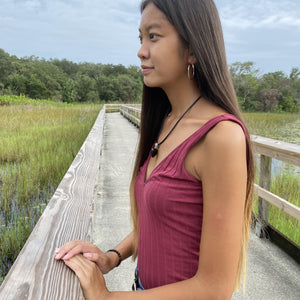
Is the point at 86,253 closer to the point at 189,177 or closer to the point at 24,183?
the point at 189,177

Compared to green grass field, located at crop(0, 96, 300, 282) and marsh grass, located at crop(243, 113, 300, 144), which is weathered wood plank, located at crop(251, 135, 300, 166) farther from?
marsh grass, located at crop(243, 113, 300, 144)

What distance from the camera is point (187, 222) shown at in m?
0.83

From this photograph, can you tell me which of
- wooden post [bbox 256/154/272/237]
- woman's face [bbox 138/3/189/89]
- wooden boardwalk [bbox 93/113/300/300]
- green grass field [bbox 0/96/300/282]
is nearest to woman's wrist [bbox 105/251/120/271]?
woman's face [bbox 138/3/189/89]

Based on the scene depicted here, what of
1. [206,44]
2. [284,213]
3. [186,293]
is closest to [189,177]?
[186,293]

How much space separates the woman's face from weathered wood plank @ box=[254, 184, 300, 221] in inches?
74.7

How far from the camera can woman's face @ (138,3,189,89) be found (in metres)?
0.91

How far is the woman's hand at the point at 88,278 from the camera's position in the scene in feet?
2.57

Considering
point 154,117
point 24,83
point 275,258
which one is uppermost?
point 24,83

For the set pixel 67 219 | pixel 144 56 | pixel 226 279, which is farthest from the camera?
pixel 67 219

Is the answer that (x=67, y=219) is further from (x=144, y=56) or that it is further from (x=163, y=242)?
(x=144, y=56)

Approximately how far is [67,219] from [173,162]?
530mm

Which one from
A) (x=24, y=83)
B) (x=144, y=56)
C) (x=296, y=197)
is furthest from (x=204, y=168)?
(x=24, y=83)

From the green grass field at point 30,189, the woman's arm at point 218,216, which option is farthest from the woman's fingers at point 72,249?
the green grass field at point 30,189

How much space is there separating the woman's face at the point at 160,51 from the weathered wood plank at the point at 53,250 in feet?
1.89
